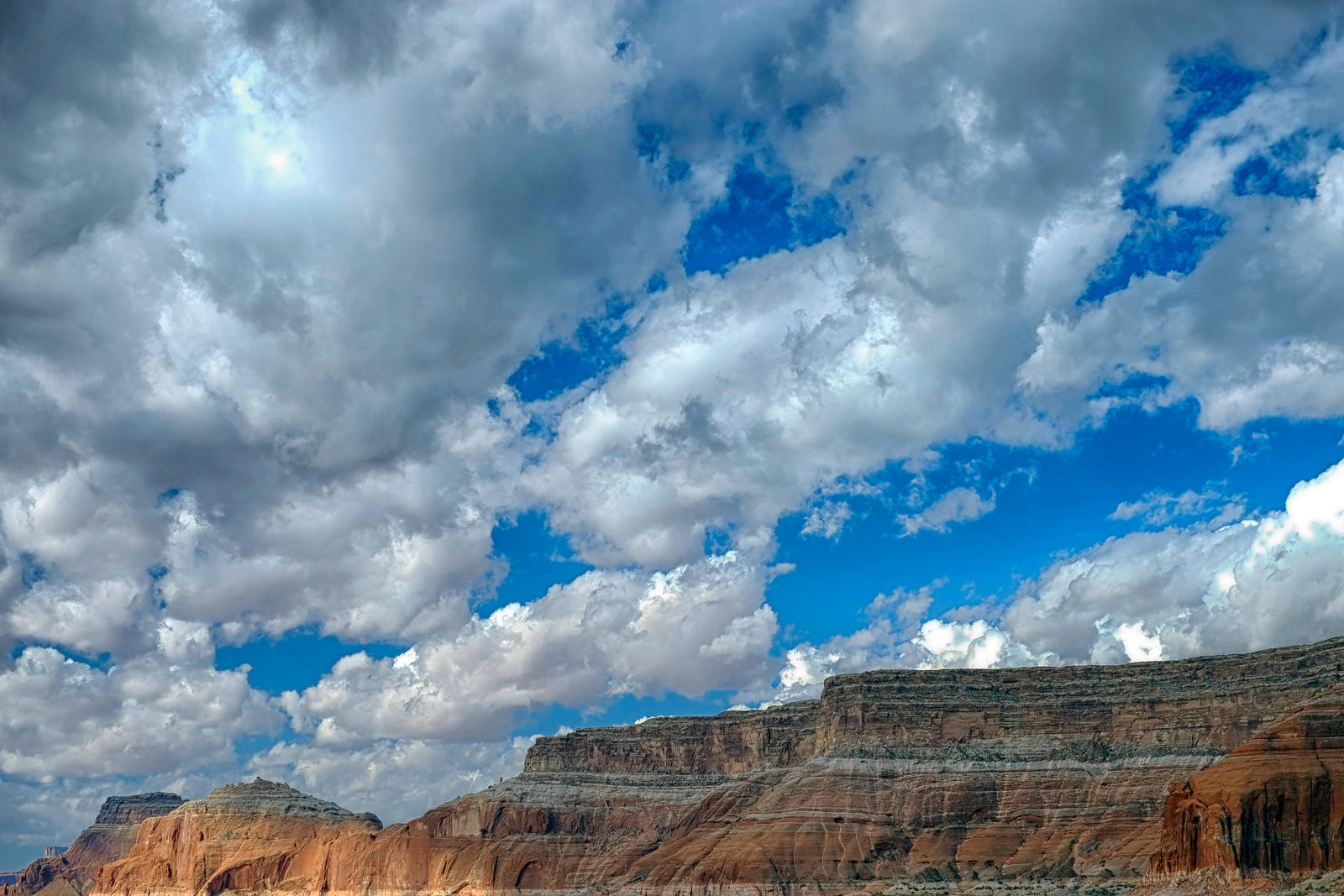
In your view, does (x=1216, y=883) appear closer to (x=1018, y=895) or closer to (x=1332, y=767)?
(x=1332, y=767)

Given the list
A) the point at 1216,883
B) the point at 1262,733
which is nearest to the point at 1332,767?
the point at 1262,733

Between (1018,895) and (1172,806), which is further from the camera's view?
(1018,895)

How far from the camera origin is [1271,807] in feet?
499

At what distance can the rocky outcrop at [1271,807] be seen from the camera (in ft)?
487

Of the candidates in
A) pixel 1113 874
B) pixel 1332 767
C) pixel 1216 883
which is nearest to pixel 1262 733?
pixel 1332 767

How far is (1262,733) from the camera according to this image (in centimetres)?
16225

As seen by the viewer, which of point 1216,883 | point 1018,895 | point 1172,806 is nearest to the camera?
point 1216,883

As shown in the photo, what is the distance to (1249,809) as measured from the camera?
151375 millimetres

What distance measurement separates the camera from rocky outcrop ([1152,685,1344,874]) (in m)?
148

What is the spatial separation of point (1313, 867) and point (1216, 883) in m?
10.8

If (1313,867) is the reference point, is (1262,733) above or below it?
above

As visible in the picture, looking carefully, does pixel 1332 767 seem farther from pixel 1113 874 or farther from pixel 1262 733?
pixel 1113 874

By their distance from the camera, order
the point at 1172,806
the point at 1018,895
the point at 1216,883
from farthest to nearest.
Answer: the point at 1018,895
the point at 1172,806
the point at 1216,883

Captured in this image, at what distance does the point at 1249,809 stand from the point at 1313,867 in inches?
331
